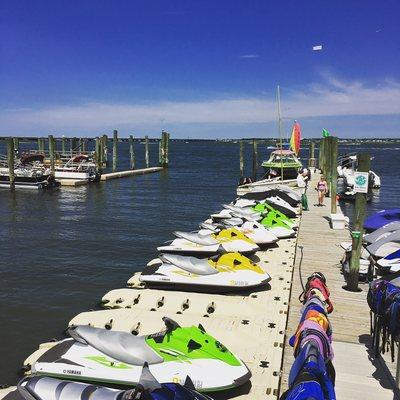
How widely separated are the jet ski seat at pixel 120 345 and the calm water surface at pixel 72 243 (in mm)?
3148

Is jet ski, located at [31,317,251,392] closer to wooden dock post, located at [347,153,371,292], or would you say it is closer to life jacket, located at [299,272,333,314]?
life jacket, located at [299,272,333,314]

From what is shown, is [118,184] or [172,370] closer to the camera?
[172,370]

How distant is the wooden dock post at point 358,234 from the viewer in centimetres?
986

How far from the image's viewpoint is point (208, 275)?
10867mm

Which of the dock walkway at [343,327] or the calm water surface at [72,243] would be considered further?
the calm water surface at [72,243]

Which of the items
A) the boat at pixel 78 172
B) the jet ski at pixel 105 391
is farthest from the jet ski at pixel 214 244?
the boat at pixel 78 172

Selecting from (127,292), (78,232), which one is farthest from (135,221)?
(127,292)

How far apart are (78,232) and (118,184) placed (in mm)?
20716

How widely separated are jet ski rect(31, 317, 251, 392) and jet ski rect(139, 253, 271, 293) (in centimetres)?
385

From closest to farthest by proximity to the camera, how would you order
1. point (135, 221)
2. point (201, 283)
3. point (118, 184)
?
1. point (201, 283)
2. point (135, 221)
3. point (118, 184)

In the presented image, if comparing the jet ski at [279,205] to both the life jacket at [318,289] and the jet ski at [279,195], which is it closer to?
the jet ski at [279,195]

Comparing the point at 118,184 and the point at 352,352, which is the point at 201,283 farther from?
the point at 118,184

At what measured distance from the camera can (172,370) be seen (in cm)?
620

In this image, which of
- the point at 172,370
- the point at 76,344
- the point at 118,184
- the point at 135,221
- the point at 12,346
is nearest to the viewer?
the point at 172,370
